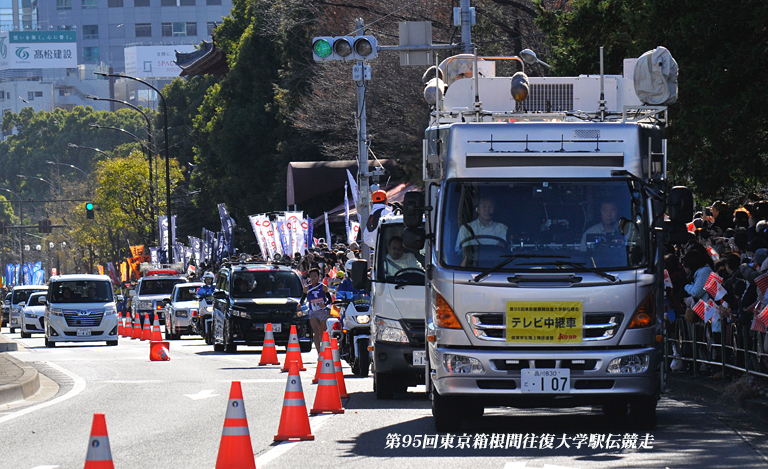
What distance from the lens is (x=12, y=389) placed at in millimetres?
17141

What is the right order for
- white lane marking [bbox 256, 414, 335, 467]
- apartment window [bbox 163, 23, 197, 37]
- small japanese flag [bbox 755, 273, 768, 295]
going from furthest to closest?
1. apartment window [bbox 163, 23, 197, 37]
2. small japanese flag [bbox 755, 273, 768, 295]
3. white lane marking [bbox 256, 414, 335, 467]

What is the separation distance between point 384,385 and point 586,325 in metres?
5.01

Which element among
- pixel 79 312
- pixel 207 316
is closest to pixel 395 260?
pixel 207 316

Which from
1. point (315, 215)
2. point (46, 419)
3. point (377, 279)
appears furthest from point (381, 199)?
point (315, 215)

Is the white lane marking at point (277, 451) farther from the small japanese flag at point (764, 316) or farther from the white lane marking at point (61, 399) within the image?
the small japanese flag at point (764, 316)

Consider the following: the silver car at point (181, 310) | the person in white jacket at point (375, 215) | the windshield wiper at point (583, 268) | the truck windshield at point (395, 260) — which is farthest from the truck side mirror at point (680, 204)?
the silver car at point (181, 310)

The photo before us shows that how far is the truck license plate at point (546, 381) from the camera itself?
1109cm

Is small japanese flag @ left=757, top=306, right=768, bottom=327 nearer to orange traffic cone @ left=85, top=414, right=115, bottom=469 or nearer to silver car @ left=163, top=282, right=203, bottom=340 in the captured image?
orange traffic cone @ left=85, top=414, right=115, bottom=469

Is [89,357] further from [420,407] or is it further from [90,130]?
[90,130]

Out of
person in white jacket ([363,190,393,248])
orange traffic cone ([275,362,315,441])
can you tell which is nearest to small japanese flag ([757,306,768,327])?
orange traffic cone ([275,362,315,441])

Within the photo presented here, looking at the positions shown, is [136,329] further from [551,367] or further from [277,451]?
[551,367]

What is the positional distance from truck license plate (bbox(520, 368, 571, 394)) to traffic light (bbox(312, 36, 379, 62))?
50.7ft

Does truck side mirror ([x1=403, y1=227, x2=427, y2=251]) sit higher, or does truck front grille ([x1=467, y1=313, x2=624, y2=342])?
truck side mirror ([x1=403, y1=227, x2=427, y2=251])

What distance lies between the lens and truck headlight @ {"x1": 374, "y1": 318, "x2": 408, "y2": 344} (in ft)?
50.4
